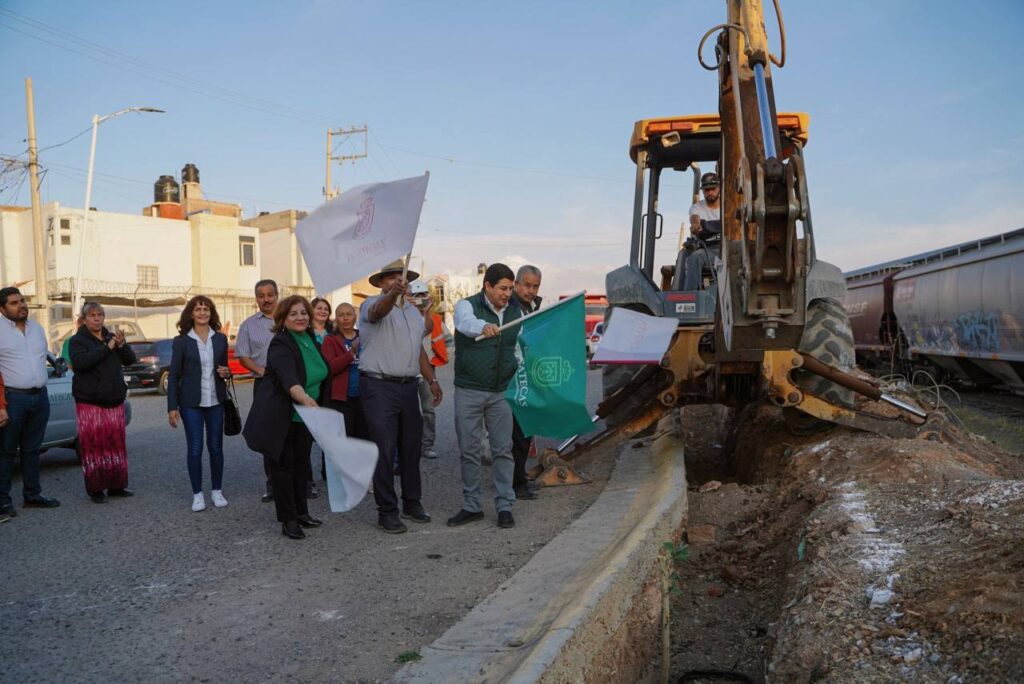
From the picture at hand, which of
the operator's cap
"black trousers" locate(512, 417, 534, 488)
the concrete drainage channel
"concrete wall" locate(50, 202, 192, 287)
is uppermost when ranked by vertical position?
"concrete wall" locate(50, 202, 192, 287)

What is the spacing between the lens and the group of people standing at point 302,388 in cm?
646

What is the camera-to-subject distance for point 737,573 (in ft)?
19.4

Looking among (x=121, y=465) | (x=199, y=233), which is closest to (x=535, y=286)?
(x=121, y=465)

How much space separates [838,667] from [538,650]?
4.36 feet

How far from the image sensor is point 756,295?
Answer: 17.6 feet

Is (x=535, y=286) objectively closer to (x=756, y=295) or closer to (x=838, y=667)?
(x=756, y=295)

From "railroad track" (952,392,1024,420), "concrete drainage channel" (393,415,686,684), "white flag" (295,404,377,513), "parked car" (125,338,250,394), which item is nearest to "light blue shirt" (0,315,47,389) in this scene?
"white flag" (295,404,377,513)

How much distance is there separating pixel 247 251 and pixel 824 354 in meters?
42.4

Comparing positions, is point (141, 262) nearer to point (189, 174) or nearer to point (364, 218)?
point (189, 174)

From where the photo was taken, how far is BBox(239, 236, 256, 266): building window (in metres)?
45.8

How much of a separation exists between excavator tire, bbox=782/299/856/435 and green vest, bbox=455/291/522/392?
2593 mm

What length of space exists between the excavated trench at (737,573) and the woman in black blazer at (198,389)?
13.3 ft

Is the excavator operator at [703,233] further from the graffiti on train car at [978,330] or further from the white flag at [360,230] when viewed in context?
the graffiti on train car at [978,330]

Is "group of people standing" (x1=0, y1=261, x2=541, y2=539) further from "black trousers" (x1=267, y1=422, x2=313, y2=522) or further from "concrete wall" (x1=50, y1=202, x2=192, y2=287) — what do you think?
"concrete wall" (x1=50, y1=202, x2=192, y2=287)
